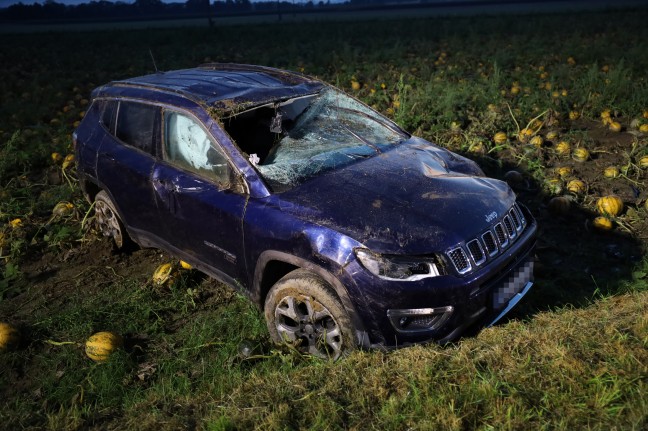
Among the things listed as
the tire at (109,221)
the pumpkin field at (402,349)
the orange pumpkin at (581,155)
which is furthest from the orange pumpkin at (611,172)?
the tire at (109,221)

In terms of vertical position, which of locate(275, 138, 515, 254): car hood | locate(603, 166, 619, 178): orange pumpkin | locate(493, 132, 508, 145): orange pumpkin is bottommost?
locate(603, 166, 619, 178): orange pumpkin

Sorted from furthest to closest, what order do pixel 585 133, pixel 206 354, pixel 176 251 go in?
pixel 585 133 < pixel 176 251 < pixel 206 354

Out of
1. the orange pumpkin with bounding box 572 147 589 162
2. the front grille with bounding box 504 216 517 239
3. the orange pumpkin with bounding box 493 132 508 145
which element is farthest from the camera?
the orange pumpkin with bounding box 493 132 508 145

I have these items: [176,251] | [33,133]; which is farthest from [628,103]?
[33,133]

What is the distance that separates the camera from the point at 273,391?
3.12 m

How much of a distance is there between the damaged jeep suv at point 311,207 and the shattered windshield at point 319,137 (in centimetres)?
1

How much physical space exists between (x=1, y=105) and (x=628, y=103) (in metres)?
11.1

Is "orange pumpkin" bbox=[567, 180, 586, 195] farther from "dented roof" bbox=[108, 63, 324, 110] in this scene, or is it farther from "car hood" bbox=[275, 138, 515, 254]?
"dented roof" bbox=[108, 63, 324, 110]

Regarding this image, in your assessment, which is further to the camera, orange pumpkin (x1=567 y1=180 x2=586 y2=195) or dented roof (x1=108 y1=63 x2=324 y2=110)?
orange pumpkin (x1=567 y1=180 x2=586 y2=195)

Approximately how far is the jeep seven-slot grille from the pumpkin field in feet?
1.62

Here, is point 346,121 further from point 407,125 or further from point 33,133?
point 33,133

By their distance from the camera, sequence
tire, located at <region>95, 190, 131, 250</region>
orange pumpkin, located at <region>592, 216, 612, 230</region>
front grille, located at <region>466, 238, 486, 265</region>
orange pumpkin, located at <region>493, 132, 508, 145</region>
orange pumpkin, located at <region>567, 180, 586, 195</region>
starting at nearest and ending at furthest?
front grille, located at <region>466, 238, 486, 265</region>, orange pumpkin, located at <region>592, 216, 612, 230</region>, tire, located at <region>95, 190, 131, 250</region>, orange pumpkin, located at <region>567, 180, 586, 195</region>, orange pumpkin, located at <region>493, 132, 508, 145</region>

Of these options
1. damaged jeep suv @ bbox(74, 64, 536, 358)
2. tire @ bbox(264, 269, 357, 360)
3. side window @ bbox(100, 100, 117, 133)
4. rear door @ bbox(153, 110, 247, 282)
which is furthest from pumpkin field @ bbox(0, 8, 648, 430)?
side window @ bbox(100, 100, 117, 133)

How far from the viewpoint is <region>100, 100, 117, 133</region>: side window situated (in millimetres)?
5035
